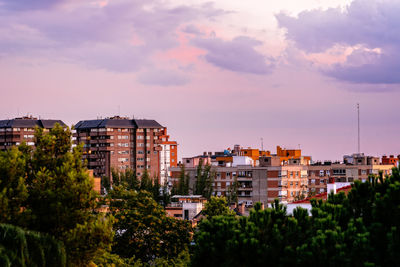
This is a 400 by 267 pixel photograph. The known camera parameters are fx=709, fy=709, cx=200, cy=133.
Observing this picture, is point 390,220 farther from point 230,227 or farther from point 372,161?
point 372,161

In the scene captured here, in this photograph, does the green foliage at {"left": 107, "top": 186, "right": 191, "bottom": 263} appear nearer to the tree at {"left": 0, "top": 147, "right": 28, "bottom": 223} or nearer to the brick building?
the tree at {"left": 0, "top": 147, "right": 28, "bottom": 223}

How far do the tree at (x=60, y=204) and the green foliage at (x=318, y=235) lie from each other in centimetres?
455

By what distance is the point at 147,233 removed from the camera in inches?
1748

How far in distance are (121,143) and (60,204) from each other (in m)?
145

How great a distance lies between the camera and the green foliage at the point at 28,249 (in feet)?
69.4

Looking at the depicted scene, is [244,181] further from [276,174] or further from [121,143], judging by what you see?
[121,143]

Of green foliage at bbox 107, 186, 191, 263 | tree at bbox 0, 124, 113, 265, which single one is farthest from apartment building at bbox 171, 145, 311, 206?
tree at bbox 0, 124, 113, 265

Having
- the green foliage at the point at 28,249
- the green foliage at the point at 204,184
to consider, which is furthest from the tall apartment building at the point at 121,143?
the green foliage at the point at 28,249

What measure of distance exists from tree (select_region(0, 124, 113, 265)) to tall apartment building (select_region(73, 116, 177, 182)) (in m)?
137

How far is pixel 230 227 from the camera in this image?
69.1 ft

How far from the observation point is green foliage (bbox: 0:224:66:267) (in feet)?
69.4

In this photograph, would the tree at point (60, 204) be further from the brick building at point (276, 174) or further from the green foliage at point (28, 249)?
the brick building at point (276, 174)

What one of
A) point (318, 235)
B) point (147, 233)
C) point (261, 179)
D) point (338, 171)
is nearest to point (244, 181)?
point (261, 179)

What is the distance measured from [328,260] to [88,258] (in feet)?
Result: 31.3
